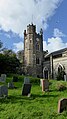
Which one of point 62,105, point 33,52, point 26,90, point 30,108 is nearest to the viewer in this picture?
point 62,105

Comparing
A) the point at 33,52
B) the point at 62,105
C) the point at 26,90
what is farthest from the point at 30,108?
the point at 33,52

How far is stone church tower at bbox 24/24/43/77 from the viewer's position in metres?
57.0

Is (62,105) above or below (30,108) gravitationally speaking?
above

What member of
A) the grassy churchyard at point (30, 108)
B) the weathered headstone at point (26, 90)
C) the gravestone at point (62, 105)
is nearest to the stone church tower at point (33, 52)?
the weathered headstone at point (26, 90)

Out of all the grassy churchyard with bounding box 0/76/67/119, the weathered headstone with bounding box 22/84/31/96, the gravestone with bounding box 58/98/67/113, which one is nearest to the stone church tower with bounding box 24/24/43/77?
the weathered headstone with bounding box 22/84/31/96

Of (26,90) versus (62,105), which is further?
(26,90)

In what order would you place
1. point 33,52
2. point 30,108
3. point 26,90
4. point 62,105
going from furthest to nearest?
point 33,52, point 26,90, point 30,108, point 62,105

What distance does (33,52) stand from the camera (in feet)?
189

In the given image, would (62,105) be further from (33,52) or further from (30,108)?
(33,52)

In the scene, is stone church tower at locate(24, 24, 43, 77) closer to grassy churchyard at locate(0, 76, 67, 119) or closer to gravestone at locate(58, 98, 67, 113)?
grassy churchyard at locate(0, 76, 67, 119)

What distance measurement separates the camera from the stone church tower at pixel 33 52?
187 feet

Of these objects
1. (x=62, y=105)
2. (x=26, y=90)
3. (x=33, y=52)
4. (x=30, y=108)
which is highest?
(x=33, y=52)

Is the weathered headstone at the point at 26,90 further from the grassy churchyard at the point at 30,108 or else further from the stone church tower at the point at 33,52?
the stone church tower at the point at 33,52

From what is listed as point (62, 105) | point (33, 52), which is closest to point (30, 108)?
point (62, 105)
